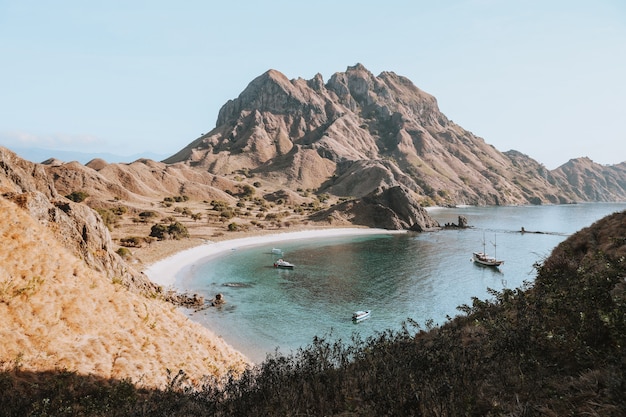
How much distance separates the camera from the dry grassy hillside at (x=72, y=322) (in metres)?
12.2

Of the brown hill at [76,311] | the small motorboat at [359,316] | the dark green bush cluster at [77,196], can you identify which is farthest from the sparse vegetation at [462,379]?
the dark green bush cluster at [77,196]

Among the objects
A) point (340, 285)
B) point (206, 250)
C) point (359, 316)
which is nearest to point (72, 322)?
point (359, 316)

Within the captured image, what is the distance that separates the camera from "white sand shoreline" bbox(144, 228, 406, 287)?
1884 inches

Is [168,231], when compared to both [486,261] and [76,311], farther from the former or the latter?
[486,261]

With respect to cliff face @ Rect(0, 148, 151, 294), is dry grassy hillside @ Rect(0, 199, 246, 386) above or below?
below

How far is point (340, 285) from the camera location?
4997 centimetres

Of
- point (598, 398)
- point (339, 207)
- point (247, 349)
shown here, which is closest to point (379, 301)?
point (247, 349)

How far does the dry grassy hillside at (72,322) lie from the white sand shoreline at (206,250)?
90.8ft

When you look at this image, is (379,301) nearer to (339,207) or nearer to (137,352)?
(137,352)

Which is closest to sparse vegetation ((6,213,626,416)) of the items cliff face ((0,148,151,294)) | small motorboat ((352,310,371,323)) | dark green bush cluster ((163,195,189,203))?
cliff face ((0,148,151,294))

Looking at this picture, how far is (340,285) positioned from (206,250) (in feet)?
103

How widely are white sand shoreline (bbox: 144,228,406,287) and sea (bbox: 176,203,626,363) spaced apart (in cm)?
203

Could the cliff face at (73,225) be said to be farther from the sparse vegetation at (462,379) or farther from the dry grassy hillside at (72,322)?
the sparse vegetation at (462,379)

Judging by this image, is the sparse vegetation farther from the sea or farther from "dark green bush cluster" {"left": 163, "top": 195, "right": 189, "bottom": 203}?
"dark green bush cluster" {"left": 163, "top": 195, "right": 189, "bottom": 203}
